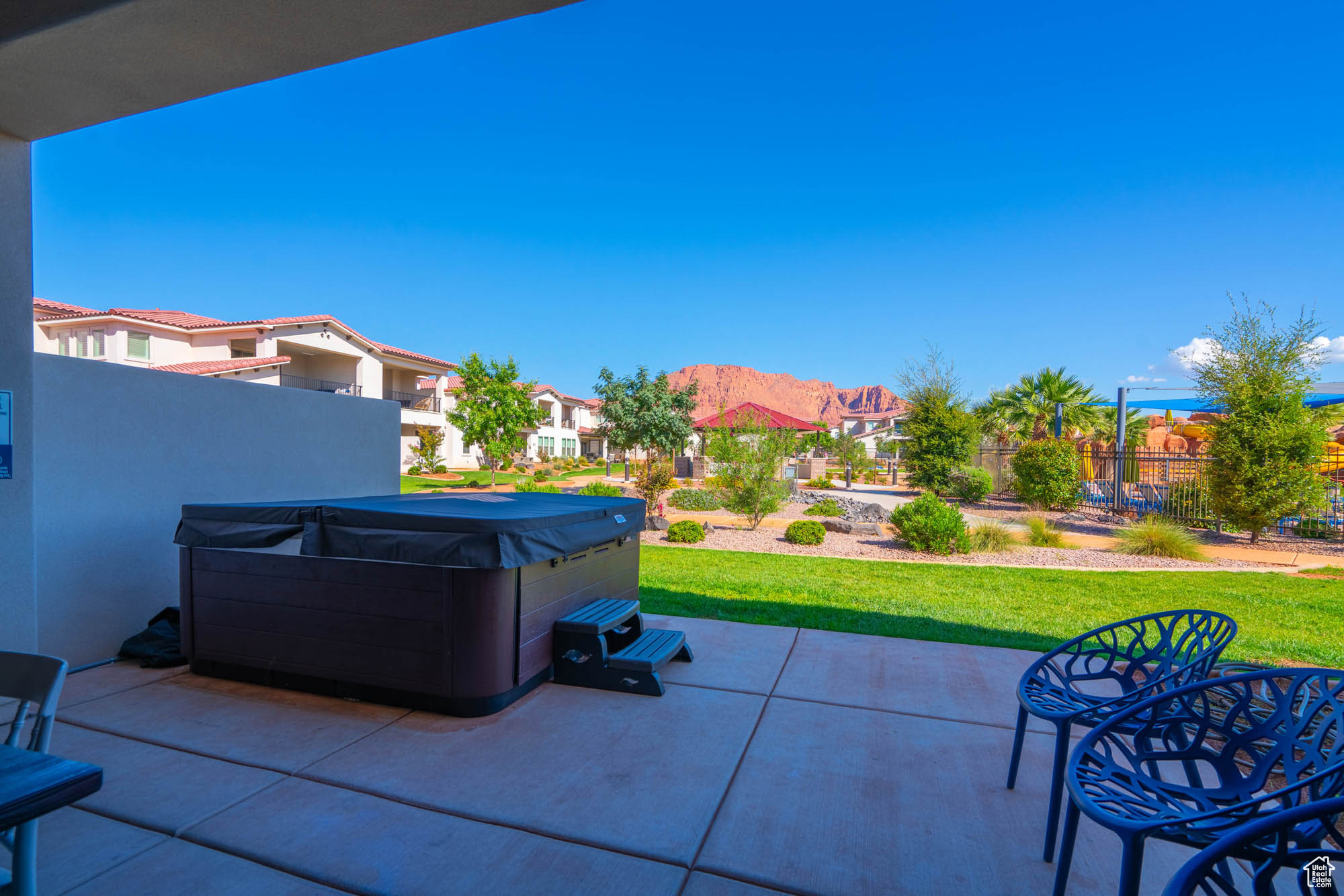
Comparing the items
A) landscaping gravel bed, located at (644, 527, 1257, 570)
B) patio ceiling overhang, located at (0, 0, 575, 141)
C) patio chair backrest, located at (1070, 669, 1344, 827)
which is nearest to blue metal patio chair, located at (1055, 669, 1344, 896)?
patio chair backrest, located at (1070, 669, 1344, 827)

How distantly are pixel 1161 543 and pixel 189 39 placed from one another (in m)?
12.3

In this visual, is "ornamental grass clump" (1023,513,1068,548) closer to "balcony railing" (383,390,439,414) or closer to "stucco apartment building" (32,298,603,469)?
"stucco apartment building" (32,298,603,469)

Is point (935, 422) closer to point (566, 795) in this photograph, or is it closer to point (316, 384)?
point (566, 795)

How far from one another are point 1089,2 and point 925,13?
8.56 feet

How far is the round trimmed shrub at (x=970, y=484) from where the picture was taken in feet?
54.7

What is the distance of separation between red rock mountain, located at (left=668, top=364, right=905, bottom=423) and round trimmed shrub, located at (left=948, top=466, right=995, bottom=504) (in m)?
154

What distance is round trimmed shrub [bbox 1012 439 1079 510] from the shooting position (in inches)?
552

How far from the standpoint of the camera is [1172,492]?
1252 centimetres

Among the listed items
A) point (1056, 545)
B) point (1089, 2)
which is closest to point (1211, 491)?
point (1056, 545)

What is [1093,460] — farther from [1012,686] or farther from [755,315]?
[755,315]

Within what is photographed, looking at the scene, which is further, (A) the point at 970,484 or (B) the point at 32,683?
(A) the point at 970,484

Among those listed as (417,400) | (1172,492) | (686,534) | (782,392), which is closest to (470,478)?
(417,400)

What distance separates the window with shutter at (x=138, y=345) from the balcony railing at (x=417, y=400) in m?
9.86

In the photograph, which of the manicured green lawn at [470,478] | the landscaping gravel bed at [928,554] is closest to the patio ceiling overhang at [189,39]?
the landscaping gravel bed at [928,554]
